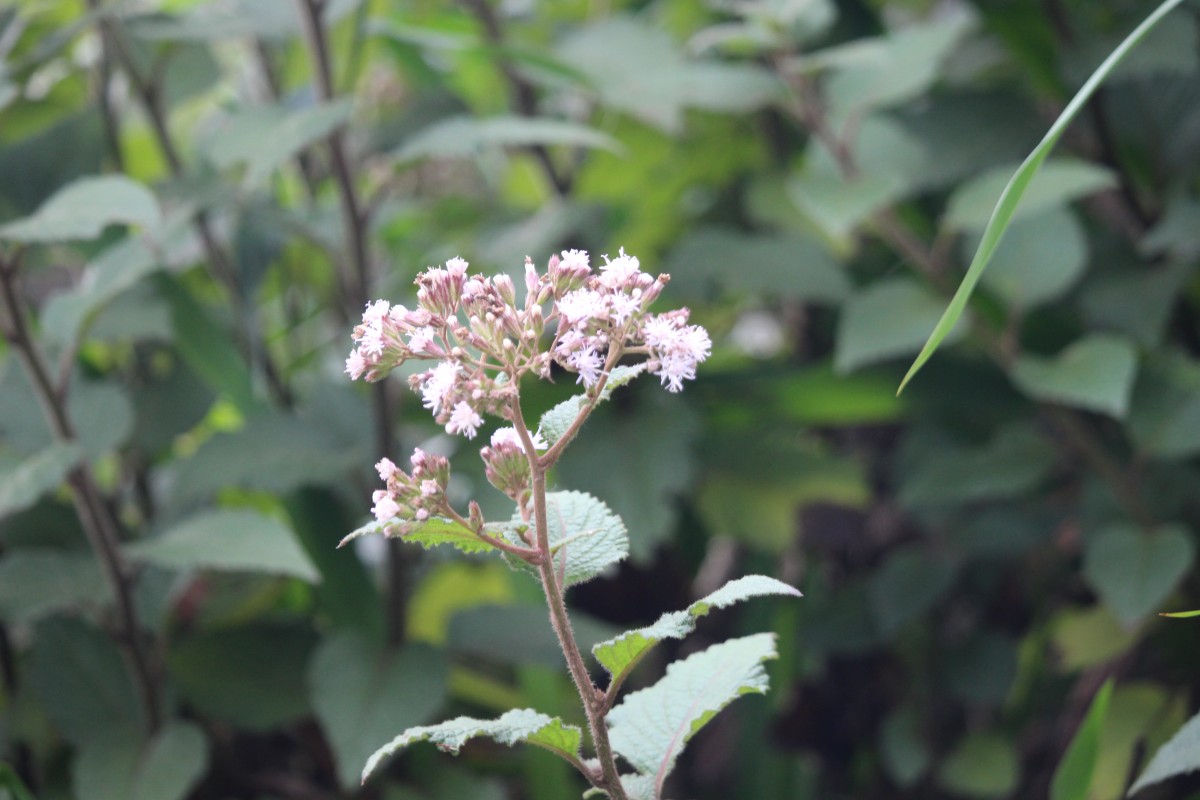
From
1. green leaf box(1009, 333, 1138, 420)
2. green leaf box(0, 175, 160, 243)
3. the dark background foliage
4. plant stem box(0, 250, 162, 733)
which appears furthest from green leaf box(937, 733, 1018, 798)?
green leaf box(0, 175, 160, 243)

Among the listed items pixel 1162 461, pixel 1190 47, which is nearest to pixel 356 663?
pixel 1162 461

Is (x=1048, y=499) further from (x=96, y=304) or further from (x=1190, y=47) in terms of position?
(x=96, y=304)

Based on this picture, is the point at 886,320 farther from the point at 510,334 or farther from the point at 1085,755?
the point at 510,334

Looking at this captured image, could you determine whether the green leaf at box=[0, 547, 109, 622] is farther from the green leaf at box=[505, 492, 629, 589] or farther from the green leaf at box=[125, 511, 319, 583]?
the green leaf at box=[505, 492, 629, 589]

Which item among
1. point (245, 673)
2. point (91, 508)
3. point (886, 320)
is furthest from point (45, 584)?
point (886, 320)

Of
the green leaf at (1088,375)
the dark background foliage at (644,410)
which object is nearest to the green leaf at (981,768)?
the dark background foliage at (644,410)

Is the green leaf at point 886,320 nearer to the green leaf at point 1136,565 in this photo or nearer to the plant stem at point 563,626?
the green leaf at point 1136,565
